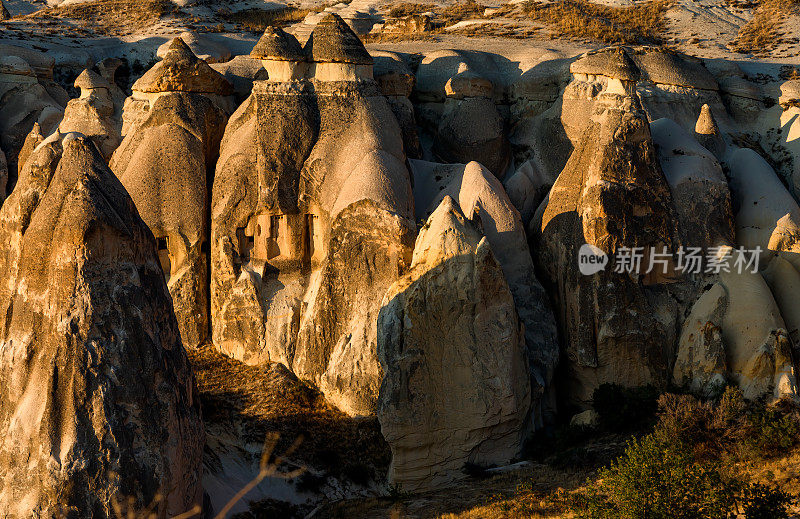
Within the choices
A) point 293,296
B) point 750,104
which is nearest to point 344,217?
point 293,296

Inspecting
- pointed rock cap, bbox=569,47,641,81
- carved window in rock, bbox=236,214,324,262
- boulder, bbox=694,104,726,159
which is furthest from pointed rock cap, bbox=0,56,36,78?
boulder, bbox=694,104,726,159

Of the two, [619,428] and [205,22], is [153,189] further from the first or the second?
[205,22]

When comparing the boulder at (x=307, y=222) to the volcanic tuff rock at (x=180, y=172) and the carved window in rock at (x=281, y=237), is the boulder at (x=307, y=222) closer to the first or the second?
the carved window in rock at (x=281, y=237)

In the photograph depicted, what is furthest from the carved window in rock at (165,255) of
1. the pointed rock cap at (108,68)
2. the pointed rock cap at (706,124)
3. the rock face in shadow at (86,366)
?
the pointed rock cap at (706,124)

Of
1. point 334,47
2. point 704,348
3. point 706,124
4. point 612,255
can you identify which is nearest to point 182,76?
point 334,47

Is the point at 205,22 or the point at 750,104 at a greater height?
the point at 205,22

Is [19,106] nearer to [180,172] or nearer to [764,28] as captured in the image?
[180,172]
